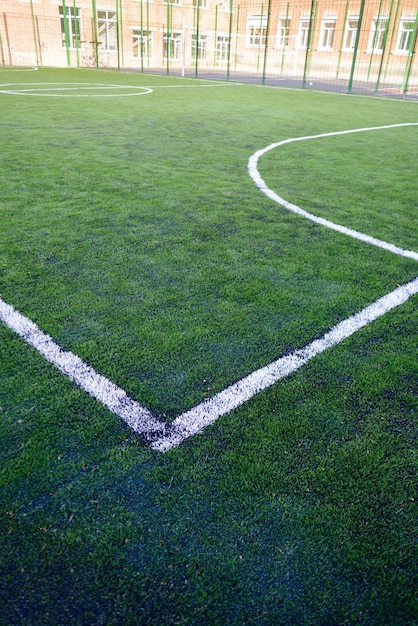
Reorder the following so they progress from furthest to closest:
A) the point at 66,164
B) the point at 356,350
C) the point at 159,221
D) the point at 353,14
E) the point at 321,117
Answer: the point at 353,14 → the point at 321,117 → the point at 66,164 → the point at 159,221 → the point at 356,350

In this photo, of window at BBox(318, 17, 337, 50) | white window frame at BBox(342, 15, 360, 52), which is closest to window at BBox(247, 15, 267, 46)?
window at BBox(318, 17, 337, 50)

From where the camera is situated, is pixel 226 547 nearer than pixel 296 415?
Yes

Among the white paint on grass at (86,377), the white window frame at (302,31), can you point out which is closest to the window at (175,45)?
the white window frame at (302,31)

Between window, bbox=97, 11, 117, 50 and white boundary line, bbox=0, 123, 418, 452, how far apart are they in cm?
3211

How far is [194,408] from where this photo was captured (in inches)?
83.6

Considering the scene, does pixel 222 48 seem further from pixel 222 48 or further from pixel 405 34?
pixel 405 34

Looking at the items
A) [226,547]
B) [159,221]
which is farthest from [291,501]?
[159,221]

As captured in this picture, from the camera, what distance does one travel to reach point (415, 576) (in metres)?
1.50

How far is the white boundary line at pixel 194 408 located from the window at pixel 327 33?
3147 centimetres

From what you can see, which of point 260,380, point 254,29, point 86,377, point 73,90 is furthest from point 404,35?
point 86,377

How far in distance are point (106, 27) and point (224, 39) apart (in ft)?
28.3

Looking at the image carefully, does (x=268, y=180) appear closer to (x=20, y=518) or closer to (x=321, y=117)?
(x=20, y=518)

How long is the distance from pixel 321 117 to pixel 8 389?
10.7 m

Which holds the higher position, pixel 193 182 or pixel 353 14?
pixel 353 14
